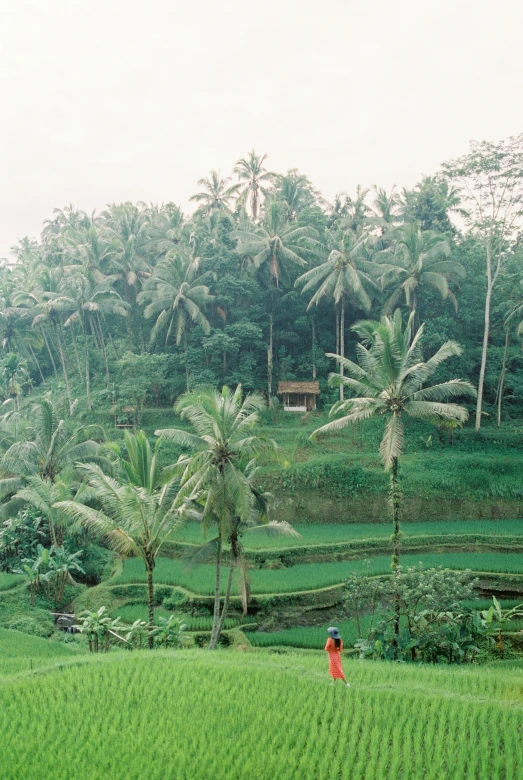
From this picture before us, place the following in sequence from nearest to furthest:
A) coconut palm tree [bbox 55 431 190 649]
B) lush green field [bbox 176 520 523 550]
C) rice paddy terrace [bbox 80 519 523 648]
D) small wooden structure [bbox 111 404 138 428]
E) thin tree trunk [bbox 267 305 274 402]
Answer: coconut palm tree [bbox 55 431 190 649] < rice paddy terrace [bbox 80 519 523 648] < lush green field [bbox 176 520 523 550] < small wooden structure [bbox 111 404 138 428] < thin tree trunk [bbox 267 305 274 402]

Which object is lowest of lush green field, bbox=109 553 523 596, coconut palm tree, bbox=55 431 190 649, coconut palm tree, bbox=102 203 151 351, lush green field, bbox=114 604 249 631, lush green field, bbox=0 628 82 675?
lush green field, bbox=114 604 249 631

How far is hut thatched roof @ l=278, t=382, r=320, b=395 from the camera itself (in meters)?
27.8

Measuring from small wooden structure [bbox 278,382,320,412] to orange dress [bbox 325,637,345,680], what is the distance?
20405 millimetres

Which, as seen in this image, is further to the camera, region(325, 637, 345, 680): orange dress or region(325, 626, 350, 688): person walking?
region(325, 637, 345, 680): orange dress

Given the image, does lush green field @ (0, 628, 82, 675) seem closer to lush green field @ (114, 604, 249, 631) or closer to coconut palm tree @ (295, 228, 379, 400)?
lush green field @ (114, 604, 249, 631)

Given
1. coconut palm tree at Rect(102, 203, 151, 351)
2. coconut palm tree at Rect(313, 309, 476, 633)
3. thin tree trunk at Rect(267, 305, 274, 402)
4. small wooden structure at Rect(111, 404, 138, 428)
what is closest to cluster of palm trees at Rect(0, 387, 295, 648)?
coconut palm tree at Rect(313, 309, 476, 633)

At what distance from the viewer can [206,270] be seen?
2942 centimetres

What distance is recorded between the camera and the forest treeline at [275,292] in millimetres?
26312

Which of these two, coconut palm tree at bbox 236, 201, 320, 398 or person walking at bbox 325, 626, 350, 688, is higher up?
coconut palm tree at bbox 236, 201, 320, 398

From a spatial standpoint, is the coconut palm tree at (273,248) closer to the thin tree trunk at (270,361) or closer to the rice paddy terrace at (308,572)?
the thin tree trunk at (270,361)

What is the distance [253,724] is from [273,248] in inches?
944

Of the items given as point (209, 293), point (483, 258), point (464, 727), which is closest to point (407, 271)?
point (483, 258)

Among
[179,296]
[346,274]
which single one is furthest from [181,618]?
[346,274]

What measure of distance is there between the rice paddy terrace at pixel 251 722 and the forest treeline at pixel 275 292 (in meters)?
18.0
